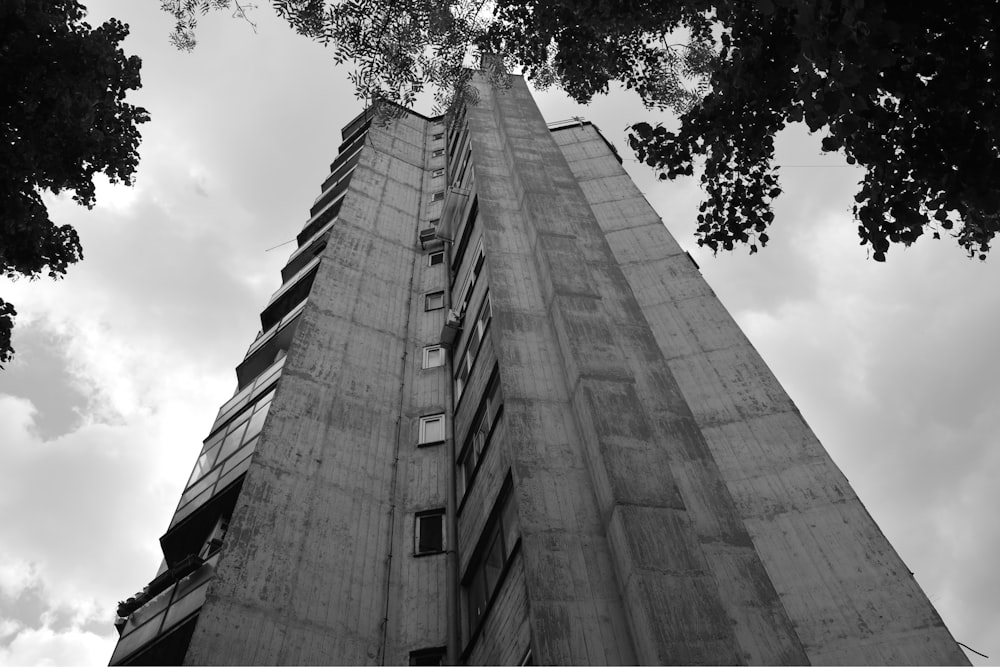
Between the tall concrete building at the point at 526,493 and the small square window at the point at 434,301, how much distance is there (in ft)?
2.60

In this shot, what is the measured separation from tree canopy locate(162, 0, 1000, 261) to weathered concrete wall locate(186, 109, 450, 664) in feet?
24.5

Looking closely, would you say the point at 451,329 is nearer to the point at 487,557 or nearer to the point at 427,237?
the point at 427,237

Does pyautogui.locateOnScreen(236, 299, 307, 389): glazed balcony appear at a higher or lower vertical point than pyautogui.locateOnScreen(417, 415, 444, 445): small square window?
higher

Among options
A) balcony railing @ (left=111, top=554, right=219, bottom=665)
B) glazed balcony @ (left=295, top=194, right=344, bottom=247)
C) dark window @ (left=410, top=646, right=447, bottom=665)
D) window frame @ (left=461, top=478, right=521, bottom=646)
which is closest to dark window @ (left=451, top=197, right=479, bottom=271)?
glazed balcony @ (left=295, top=194, right=344, bottom=247)

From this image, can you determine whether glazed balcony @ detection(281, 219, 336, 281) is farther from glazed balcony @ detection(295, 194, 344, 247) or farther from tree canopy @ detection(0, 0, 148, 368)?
tree canopy @ detection(0, 0, 148, 368)

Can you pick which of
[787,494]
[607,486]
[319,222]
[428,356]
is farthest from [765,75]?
[319,222]

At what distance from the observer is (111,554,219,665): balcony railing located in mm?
11477

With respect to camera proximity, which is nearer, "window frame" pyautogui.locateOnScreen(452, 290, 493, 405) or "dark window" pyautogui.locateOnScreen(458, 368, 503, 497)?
"dark window" pyautogui.locateOnScreen(458, 368, 503, 497)

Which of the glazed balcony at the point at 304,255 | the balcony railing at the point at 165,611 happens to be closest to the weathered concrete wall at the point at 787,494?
the balcony railing at the point at 165,611

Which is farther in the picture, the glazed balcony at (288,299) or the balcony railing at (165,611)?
the glazed balcony at (288,299)

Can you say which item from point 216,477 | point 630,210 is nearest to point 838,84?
point 216,477

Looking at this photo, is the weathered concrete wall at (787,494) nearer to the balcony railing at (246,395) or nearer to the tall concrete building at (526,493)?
the tall concrete building at (526,493)

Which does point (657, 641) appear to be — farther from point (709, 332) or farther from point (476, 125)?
point (476, 125)

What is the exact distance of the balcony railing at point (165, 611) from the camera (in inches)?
452
